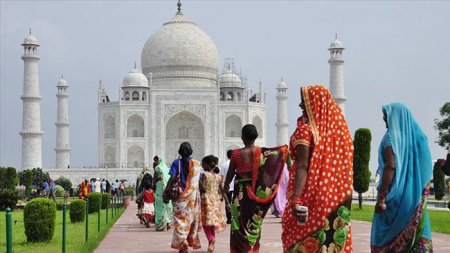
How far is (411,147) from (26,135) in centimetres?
3138

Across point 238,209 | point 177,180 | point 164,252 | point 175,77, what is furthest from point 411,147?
point 175,77

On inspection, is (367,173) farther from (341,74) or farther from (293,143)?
(341,74)

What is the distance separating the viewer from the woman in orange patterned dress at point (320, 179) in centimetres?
411

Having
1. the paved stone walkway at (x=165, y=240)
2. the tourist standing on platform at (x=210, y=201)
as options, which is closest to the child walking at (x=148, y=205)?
the paved stone walkway at (x=165, y=240)

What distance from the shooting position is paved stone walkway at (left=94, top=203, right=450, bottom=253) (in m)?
7.31

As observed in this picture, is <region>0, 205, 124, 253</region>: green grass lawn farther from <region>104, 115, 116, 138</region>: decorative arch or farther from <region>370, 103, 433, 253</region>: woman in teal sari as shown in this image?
<region>104, 115, 116, 138</region>: decorative arch

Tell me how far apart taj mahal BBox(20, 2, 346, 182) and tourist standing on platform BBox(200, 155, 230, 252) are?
27076mm

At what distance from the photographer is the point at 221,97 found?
1566 inches

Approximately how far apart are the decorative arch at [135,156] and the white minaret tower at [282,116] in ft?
25.6

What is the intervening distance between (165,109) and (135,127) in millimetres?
2251

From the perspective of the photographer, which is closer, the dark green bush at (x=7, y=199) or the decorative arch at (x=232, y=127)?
the dark green bush at (x=7, y=199)

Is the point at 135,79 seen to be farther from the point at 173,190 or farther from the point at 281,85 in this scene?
the point at 173,190

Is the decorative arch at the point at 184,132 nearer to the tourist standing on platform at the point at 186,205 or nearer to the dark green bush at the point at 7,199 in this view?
the dark green bush at the point at 7,199

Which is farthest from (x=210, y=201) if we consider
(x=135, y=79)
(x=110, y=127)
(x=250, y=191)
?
(x=135, y=79)
